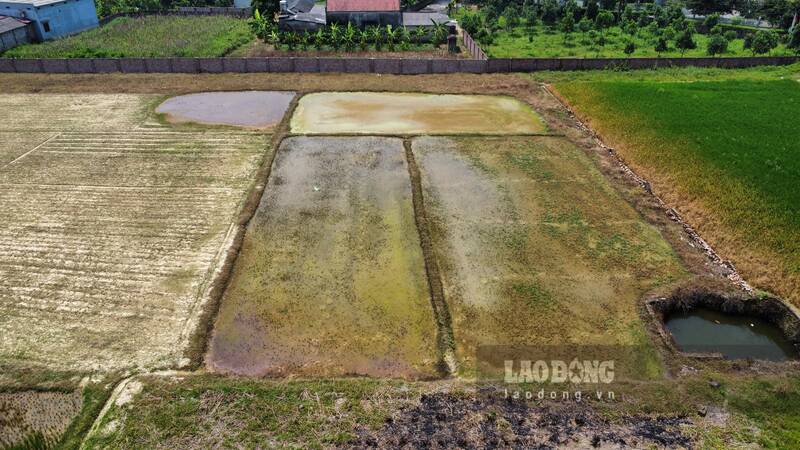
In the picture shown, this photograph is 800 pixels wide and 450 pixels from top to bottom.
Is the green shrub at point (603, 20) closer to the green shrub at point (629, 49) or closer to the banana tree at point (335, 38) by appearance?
the green shrub at point (629, 49)

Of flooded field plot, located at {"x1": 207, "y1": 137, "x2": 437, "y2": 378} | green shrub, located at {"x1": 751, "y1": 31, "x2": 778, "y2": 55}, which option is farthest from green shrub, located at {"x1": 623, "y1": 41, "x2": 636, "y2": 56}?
flooded field plot, located at {"x1": 207, "y1": 137, "x2": 437, "y2": 378}

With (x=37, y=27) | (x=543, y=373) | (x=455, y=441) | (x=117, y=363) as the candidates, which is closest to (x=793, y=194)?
(x=543, y=373)

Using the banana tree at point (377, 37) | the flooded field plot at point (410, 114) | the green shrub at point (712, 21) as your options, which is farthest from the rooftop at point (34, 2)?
the green shrub at point (712, 21)

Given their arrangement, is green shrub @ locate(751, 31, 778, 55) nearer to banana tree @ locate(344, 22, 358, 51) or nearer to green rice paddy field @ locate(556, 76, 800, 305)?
green rice paddy field @ locate(556, 76, 800, 305)

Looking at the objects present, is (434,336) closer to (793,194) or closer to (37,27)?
(793,194)

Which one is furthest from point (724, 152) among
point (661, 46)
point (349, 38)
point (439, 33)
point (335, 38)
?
point (335, 38)

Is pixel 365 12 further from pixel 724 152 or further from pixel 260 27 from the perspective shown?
pixel 724 152
